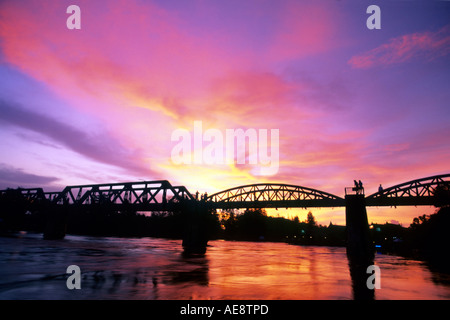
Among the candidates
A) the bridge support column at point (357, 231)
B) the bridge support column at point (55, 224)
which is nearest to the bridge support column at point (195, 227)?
the bridge support column at point (357, 231)

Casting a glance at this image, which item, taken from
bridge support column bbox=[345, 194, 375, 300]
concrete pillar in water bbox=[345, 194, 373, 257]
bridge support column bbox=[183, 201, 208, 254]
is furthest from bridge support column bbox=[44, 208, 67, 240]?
concrete pillar in water bbox=[345, 194, 373, 257]

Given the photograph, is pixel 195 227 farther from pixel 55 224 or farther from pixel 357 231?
pixel 55 224

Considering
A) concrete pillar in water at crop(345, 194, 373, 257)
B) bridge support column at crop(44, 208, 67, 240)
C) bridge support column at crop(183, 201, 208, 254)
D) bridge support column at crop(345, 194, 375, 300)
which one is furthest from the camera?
bridge support column at crop(44, 208, 67, 240)

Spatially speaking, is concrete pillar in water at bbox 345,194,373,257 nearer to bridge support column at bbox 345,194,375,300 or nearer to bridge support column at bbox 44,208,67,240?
bridge support column at bbox 345,194,375,300

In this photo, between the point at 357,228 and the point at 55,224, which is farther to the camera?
the point at 55,224

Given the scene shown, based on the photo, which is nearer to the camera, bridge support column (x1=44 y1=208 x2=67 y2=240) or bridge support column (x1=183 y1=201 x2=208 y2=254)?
bridge support column (x1=183 y1=201 x2=208 y2=254)

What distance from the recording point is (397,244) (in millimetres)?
71250

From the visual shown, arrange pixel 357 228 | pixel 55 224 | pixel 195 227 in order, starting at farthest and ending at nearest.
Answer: pixel 55 224 → pixel 195 227 → pixel 357 228

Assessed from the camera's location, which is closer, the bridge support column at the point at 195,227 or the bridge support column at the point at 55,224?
the bridge support column at the point at 195,227

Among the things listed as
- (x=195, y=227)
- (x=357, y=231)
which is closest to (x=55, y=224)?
(x=195, y=227)

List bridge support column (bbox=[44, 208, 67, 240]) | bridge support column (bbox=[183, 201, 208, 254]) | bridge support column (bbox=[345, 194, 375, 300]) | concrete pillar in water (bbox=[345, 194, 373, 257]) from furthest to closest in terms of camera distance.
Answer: bridge support column (bbox=[44, 208, 67, 240]), bridge support column (bbox=[183, 201, 208, 254]), concrete pillar in water (bbox=[345, 194, 373, 257]), bridge support column (bbox=[345, 194, 375, 300])

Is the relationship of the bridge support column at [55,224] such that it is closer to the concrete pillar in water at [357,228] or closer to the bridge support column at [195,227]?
the bridge support column at [195,227]
